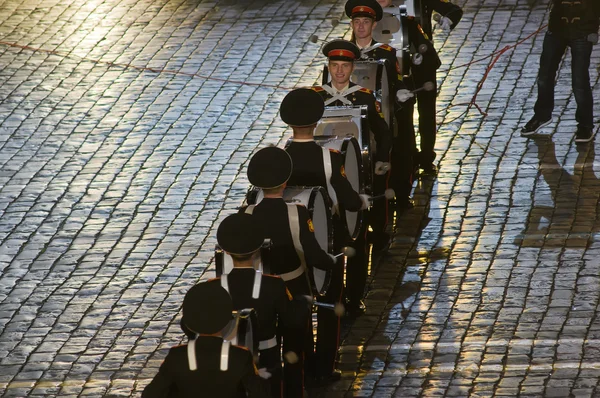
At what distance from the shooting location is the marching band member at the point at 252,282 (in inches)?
285

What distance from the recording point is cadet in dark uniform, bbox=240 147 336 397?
802cm

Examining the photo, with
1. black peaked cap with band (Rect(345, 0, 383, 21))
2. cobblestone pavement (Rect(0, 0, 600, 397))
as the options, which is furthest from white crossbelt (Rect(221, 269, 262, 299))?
black peaked cap with band (Rect(345, 0, 383, 21))

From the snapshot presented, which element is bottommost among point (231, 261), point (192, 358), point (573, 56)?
point (573, 56)

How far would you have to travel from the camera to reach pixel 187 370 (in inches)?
255

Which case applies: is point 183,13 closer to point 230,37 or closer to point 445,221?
point 230,37

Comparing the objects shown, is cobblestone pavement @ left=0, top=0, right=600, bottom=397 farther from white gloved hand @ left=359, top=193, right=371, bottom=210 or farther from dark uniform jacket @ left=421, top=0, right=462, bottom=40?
dark uniform jacket @ left=421, top=0, right=462, bottom=40

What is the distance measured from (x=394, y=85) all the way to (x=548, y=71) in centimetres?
243

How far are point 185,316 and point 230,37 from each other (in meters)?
10.6

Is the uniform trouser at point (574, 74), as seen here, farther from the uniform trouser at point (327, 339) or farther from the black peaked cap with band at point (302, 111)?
the uniform trouser at point (327, 339)

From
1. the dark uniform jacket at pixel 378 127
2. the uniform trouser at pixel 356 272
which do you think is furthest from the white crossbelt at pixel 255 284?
the dark uniform jacket at pixel 378 127

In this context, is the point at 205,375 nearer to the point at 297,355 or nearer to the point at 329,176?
the point at 297,355

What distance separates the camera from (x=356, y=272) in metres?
9.76

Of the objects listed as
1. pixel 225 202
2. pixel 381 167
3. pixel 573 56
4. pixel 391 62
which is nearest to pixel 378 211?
pixel 381 167

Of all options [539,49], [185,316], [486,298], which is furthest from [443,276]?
[539,49]
